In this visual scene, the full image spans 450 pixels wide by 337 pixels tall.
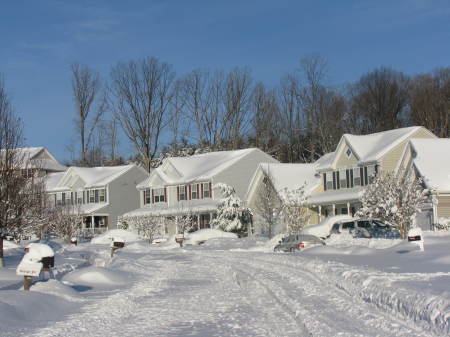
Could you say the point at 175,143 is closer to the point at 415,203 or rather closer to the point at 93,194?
the point at 93,194

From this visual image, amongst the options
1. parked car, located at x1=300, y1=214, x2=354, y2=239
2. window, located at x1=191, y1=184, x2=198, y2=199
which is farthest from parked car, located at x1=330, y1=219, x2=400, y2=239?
window, located at x1=191, y1=184, x2=198, y2=199

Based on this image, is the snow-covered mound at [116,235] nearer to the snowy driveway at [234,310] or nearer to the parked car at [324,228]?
the parked car at [324,228]

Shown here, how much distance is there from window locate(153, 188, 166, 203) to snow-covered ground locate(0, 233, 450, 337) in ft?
131

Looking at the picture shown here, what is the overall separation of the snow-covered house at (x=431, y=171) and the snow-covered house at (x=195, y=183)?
18.5 metres

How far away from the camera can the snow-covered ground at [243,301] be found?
39.2 feet

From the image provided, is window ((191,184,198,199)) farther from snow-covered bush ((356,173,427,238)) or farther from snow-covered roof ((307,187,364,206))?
snow-covered bush ((356,173,427,238))

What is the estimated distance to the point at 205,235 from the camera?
2039 inches

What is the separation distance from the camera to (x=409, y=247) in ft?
96.5

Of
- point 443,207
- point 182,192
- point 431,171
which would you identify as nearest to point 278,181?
point 182,192

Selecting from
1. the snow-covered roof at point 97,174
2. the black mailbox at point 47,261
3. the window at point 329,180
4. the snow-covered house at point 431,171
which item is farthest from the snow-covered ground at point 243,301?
the snow-covered roof at point 97,174

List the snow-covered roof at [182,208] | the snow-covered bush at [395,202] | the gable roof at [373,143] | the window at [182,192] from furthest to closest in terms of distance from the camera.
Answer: the window at [182,192], the snow-covered roof at [182,208], the gable roof at [373,143], the snow-covered bush at [395,202]

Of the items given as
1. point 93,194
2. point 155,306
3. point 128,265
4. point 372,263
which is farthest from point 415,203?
point 93,194

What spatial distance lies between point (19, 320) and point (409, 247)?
65.9 feet

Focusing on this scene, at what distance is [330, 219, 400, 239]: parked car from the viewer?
3824 centimetres
